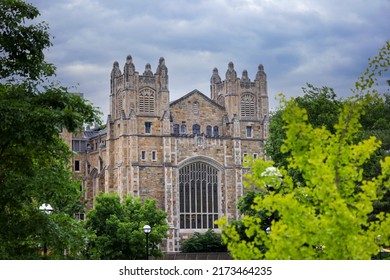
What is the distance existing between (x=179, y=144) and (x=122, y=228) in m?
21.0

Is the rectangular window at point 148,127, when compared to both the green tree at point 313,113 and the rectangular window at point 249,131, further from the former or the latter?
the green tree at point 313,113

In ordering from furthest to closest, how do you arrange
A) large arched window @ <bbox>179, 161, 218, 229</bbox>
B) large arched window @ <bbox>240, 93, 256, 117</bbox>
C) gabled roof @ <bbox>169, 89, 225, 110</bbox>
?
large arched window @ <bbox>240, 93, 256, 117</bbox>, gabled roof @ <bbox>169, 89, 225, 110</bbox>, large arched window @ <bbox>179, 161, 218, 229</bbox>

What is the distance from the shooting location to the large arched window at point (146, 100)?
2557 inches

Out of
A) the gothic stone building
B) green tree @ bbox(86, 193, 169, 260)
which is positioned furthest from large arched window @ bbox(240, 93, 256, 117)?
green tree @ bbox(86, 193, 169, 260)

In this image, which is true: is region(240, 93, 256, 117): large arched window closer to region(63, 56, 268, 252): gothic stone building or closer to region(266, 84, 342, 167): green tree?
region(63, 56, 268, 252): gothic stone building

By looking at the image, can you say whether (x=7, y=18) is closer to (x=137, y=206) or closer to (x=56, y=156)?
(x=56, y=156)

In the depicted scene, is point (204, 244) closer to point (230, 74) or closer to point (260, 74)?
point (230, 74)

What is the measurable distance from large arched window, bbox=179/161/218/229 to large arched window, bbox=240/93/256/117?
6293 millimetres

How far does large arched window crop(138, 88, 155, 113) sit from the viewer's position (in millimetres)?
64938


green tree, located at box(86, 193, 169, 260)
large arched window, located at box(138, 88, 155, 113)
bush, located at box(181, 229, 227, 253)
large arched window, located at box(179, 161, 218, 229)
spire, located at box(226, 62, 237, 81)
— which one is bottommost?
bush, located at box(181, 229, 227, 253)

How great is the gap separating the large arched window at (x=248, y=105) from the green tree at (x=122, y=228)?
2174 centimetres
